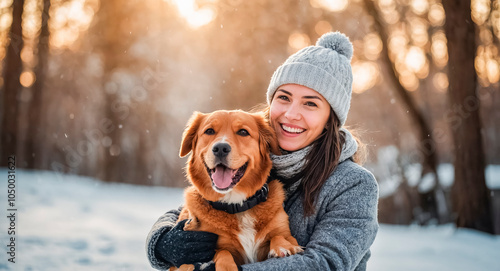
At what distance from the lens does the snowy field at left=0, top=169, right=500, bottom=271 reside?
5.36 m

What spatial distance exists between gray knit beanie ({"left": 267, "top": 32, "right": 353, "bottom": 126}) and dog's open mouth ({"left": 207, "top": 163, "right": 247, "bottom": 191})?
0.78 meters

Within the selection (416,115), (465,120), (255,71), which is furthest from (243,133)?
(255,71)

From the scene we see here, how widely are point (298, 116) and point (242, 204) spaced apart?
2.45 ft

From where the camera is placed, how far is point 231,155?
8.75 feet

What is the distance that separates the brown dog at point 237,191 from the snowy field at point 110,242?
9.92 feet

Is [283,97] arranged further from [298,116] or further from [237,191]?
[237,191]

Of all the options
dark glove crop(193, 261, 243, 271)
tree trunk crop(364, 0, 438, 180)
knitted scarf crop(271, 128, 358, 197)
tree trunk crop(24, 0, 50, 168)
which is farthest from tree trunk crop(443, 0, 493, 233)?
tree trunk crop(24, 0, 50, 168)

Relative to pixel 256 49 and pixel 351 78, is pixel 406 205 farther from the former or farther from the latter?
pixel 351 78

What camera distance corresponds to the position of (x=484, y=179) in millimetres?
7621

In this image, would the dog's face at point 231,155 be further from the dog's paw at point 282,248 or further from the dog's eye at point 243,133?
the dog's paw at point 282,248

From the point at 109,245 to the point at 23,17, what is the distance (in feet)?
32.3

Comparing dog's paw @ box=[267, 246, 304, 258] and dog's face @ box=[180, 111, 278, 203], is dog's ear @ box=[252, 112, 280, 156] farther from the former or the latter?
dog's paw @ box=[267, 246, 304, 258]

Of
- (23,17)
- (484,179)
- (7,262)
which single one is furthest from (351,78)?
(23,17)

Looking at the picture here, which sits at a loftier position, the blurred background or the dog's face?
the blurred background
